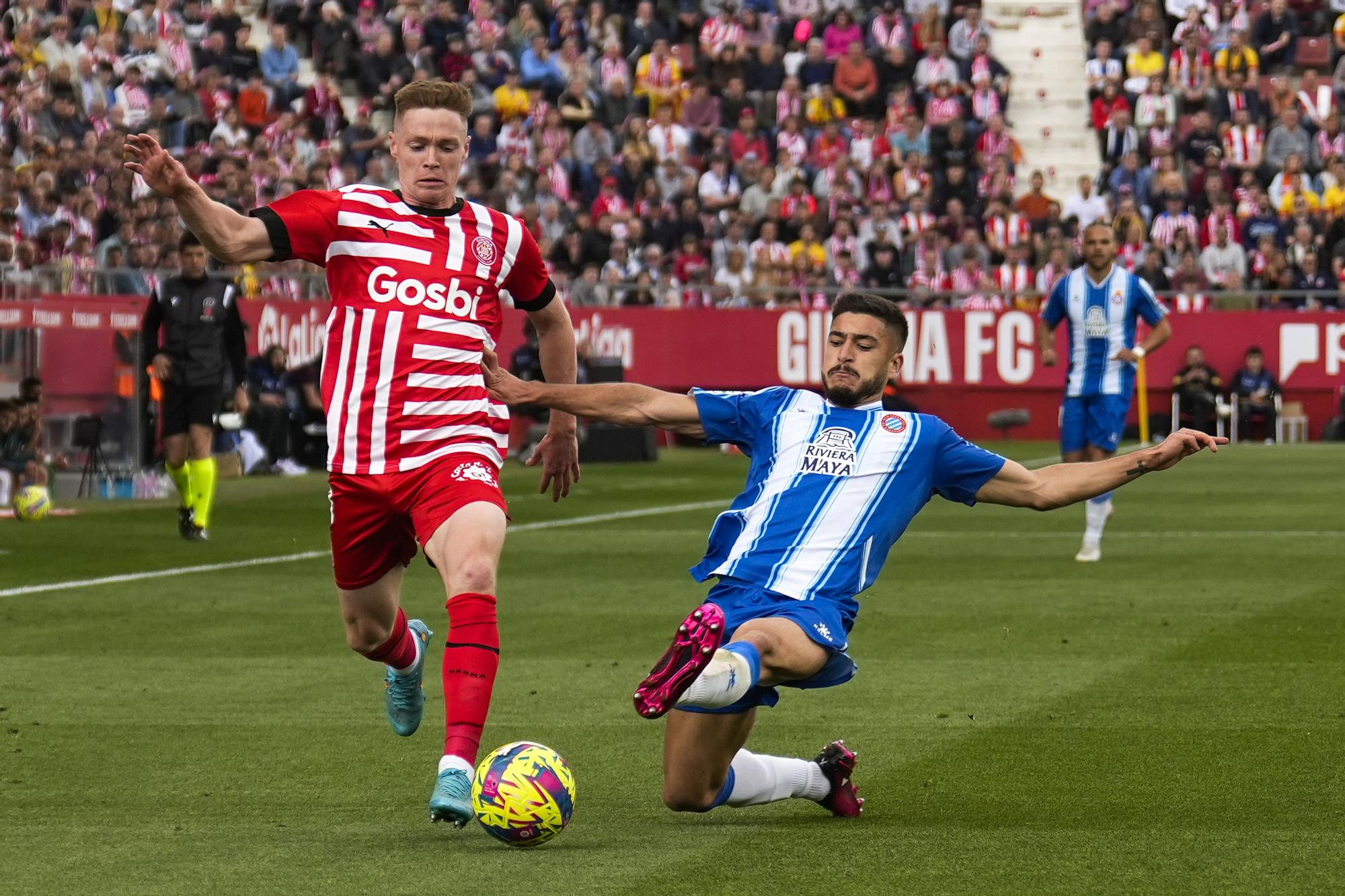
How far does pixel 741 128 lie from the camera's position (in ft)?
106

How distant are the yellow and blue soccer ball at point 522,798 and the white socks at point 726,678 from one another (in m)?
0.39

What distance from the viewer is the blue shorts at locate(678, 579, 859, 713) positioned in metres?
6.02

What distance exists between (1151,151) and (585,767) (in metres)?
26.4

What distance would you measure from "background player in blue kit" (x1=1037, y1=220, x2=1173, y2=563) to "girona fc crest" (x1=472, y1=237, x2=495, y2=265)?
8849 mm

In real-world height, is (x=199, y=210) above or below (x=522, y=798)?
above

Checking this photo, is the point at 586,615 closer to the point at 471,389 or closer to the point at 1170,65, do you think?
the point at 471,389

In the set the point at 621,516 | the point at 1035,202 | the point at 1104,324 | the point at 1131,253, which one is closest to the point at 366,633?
the point at 1104,324

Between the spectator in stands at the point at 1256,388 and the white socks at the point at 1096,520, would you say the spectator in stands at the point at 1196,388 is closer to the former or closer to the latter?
the spectator in stands at the point at 1256,388

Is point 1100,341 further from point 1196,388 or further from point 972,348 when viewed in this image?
point 972,348

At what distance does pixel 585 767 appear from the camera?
7023 mm

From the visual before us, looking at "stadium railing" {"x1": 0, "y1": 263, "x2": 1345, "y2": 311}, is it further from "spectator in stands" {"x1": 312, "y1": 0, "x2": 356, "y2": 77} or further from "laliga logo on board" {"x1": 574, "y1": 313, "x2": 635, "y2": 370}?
"spectator in stands" {"x1": 312, "y1": 0, "x2": 356, "y2": 77}

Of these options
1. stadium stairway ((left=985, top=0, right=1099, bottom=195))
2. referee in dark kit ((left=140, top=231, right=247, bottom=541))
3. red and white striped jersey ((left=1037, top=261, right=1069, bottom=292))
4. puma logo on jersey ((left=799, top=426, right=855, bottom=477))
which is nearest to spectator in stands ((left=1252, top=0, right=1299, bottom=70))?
stadium stairway ((left=985, top=0, right=1099, bottom=195))

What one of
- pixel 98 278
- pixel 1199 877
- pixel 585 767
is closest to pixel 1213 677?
pixel 585 767

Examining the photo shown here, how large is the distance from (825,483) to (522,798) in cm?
136
